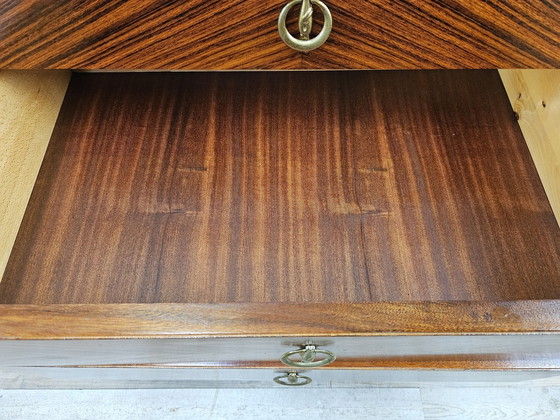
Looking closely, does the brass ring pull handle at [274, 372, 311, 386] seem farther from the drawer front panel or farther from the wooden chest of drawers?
the drawer front panel

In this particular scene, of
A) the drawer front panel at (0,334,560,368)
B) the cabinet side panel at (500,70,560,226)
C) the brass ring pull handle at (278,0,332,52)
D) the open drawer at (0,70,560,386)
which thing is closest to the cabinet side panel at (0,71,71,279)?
the open drawer at (0,70,560,386)

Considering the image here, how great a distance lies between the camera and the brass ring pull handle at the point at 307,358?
487 millimetres

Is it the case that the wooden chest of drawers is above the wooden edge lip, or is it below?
above

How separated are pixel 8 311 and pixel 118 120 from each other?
0.26 m

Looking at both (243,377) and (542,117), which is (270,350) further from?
(542,117)

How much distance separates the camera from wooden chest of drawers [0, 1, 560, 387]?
1.52ft

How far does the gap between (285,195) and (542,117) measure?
24 centimetres

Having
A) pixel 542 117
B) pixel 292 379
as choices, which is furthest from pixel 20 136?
pixel 542 117

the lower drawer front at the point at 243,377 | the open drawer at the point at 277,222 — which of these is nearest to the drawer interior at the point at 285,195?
the open drawer at the point at 277,222

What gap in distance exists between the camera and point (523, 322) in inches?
17.8

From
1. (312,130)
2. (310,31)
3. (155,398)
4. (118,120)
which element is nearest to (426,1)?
(310,31)

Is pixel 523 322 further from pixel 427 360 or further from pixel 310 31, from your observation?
pixel 310 31

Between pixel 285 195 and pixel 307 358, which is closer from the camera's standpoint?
pixel 307 358

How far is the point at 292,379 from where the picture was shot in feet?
2.25
